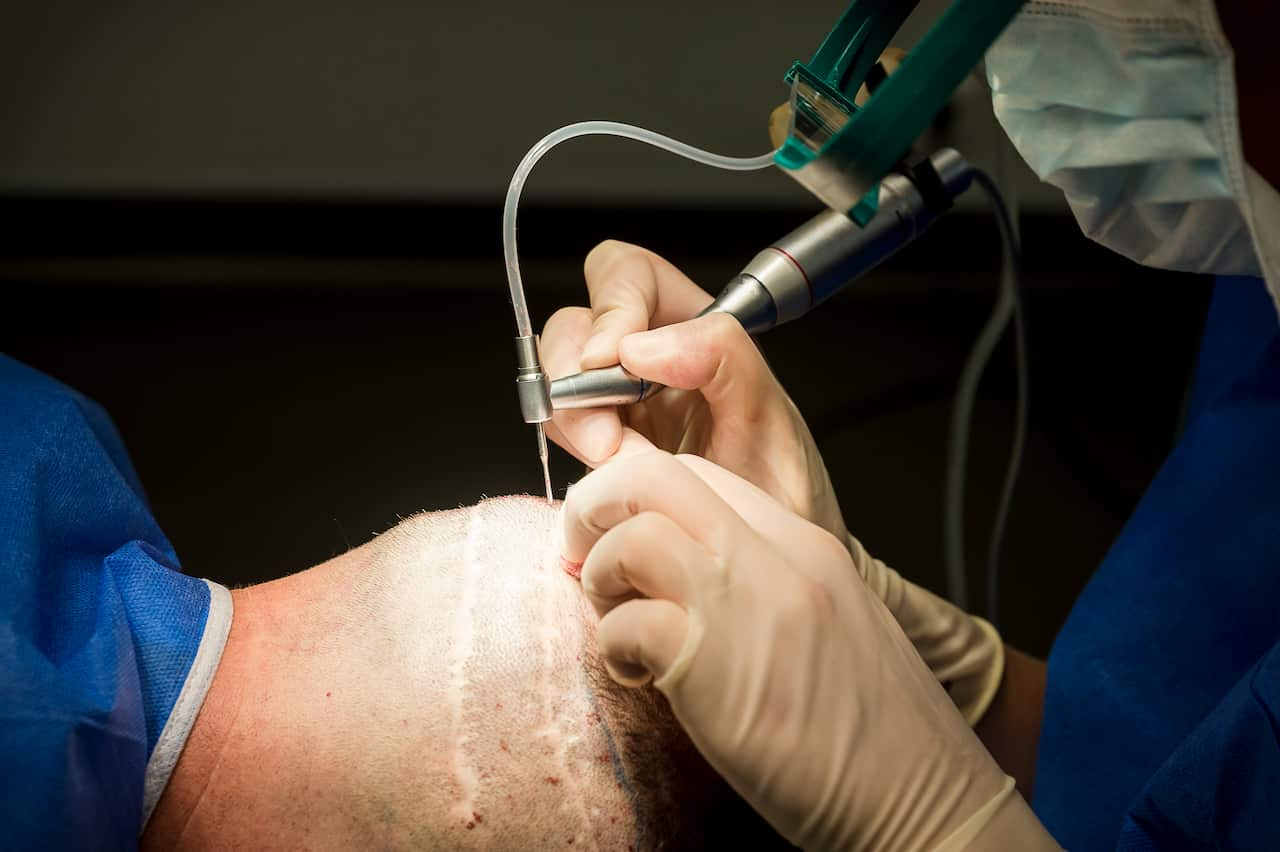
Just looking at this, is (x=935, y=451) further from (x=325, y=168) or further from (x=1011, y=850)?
(x=325, y=168)

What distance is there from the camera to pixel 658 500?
2.88 feet

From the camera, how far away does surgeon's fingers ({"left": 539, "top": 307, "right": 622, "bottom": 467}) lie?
3.36 feet

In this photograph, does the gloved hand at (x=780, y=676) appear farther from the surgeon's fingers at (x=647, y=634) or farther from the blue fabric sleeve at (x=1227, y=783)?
the blue fabric sleeve at (x=1227, y=783)

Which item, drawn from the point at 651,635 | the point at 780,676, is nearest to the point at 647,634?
the point at 651,635

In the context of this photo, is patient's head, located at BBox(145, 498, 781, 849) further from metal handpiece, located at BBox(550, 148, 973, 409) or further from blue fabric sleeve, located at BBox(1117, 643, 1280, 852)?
blue fabric sleeve, located at BBox(1117, 643, 1280, 852)

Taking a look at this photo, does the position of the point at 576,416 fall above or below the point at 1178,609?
above

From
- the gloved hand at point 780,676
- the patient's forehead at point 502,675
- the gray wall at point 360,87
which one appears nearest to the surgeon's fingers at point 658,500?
the gloved hand at point 780,676

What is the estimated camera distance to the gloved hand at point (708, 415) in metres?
0.98

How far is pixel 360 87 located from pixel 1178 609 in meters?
1.56

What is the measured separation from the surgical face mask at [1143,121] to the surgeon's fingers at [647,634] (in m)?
0.60

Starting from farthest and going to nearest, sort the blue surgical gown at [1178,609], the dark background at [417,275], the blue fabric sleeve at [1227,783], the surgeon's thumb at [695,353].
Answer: the dark background at [417,275] < the blue surgical gown at [1178,609] < the surgeon's thumb at [695,353] < the blue fabric sleeve at [1227,783]

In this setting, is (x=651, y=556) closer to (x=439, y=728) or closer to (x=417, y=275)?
(x=439, y=728)

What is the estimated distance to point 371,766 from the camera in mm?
897

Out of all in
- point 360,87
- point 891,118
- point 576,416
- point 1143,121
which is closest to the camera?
point 891,118
